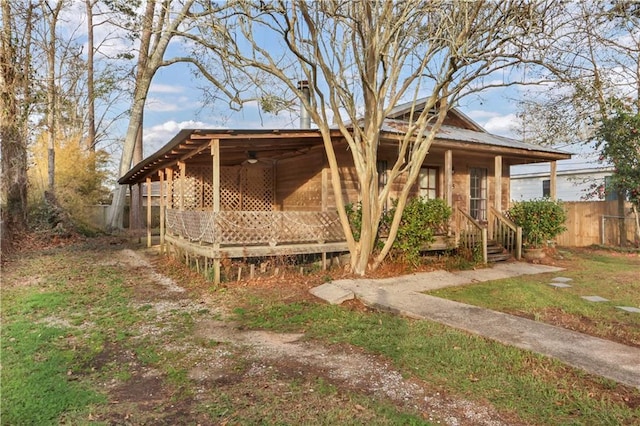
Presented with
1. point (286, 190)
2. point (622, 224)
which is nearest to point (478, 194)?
point (622, 224)

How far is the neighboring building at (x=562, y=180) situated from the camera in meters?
19.1

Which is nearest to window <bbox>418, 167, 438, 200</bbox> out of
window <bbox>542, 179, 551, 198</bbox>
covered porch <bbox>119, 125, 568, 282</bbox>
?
covered porch <bbox>119, 125, 568, 282</bbox>

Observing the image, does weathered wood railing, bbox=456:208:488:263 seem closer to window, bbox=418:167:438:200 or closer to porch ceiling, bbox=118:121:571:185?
window, bbox=418:167:438:200

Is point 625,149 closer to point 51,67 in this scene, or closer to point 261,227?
point 261,227

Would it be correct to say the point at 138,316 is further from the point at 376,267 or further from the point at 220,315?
the point at 376,267

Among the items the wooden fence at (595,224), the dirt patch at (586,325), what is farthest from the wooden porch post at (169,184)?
the wooden fence at (595,224)

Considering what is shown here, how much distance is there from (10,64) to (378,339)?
47.2ft

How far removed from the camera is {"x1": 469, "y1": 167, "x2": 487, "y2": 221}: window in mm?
13438

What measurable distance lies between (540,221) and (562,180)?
39.4 ft

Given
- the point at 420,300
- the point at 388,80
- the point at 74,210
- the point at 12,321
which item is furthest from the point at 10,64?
the point at 420,300

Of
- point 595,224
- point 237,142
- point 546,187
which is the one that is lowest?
point 595,224

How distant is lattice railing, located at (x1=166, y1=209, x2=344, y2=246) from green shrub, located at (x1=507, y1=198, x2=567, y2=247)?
5.59 m

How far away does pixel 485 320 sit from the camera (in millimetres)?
5406

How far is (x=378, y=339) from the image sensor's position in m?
4.77
